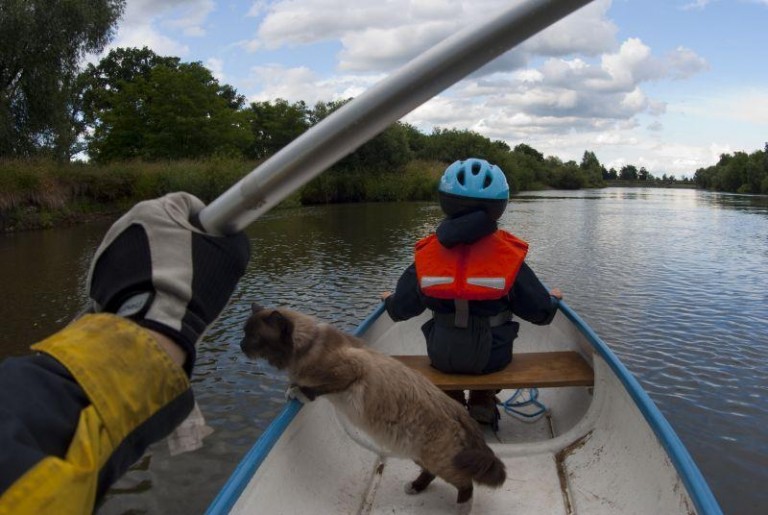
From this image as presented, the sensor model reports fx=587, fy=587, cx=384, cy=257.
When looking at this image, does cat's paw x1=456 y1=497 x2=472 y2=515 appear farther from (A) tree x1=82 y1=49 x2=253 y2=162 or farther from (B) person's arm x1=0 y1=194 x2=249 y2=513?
(A) tree x1=82 y1=49 x2=253 y2=162

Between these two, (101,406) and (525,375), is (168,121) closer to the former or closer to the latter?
(525,375)

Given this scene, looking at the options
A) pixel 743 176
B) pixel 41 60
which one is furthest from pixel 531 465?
pixel 743 176

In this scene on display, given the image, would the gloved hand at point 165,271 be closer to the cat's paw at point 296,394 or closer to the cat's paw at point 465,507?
the cat's paw at point 296,394

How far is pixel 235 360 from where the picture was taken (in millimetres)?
9258

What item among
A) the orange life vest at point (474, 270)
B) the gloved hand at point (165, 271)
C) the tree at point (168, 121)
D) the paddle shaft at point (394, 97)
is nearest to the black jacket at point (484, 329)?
the orange life vest at point (474, 270)

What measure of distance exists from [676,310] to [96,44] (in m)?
27.6

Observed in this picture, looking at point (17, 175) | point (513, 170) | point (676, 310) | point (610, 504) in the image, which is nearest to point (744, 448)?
point (610, 504)

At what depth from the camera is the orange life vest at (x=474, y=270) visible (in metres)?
4.23

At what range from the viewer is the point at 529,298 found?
14.6 ft

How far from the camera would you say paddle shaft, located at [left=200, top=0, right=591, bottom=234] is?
91 cm

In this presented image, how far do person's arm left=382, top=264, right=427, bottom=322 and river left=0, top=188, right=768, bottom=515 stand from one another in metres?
2.73

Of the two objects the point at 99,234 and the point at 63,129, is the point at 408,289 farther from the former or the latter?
the point at 63,129

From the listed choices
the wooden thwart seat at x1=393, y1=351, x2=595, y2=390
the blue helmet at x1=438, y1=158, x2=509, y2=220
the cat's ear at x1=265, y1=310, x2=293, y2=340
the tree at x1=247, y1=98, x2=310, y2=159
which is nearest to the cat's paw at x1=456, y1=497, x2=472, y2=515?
the wooden thwart seat at x1=393, y1=351, x2=595, y2=390

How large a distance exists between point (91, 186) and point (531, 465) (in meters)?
29.6
